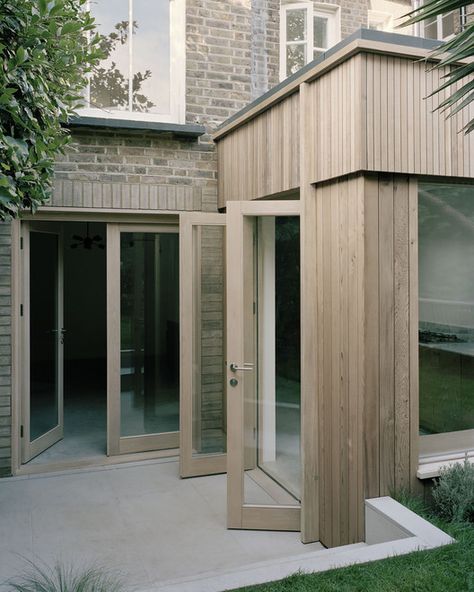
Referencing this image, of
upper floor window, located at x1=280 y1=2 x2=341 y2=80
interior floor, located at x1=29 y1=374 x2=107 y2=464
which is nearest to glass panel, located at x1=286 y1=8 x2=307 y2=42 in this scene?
upper floor window, located at x1=280 y1=2 x2=341 y2=80

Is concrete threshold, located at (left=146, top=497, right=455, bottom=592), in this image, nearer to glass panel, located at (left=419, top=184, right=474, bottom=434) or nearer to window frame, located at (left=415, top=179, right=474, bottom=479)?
window frame, located at (left=415, top=179, right=474, bottom=479)

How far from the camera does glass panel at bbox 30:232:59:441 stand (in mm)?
5938

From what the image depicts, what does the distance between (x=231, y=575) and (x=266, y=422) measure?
171cm

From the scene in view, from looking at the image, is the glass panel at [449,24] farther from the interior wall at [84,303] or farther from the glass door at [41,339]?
the interior wall at [84,303]

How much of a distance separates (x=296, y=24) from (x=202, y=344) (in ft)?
16.5

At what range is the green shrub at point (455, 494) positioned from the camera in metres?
3.68

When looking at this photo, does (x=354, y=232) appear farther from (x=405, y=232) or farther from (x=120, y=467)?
(x=120, y=467)

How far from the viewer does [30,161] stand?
3295mm

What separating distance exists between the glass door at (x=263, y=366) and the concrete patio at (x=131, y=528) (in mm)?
245

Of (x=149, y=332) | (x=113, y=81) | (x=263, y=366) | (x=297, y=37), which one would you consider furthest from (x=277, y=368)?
(x=297, y=37)

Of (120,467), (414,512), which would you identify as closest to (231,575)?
(414,512)

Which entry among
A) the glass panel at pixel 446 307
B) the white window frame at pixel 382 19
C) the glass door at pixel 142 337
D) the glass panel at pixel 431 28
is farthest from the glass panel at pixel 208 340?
the white window frame at pixel 382 19

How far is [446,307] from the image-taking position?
4289 millimetres

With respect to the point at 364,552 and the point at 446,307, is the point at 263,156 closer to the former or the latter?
the point at 446,307
